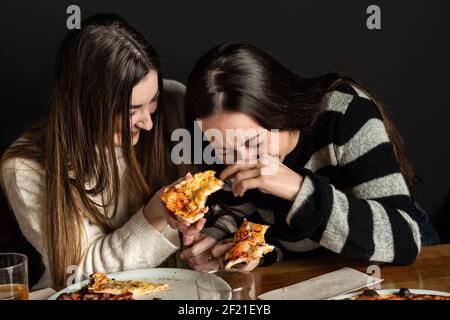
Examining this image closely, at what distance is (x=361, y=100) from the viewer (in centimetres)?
201

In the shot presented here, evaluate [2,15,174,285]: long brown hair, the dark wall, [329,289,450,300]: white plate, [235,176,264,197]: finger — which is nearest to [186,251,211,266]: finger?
[235,176,264,197]: finger

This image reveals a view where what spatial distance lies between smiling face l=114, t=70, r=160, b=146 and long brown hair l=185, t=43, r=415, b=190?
0.11m

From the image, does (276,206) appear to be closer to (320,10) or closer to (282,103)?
(282,103)

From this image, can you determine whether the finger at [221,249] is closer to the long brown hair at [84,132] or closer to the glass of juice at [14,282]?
the long brown hair at [84,132]

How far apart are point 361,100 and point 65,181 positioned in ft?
2.92

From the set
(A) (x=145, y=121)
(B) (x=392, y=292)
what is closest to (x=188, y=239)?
(A) (x=145, y=121)

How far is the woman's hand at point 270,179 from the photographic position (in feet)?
5.66

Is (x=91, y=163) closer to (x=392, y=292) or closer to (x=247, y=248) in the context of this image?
(x=247, y=248)

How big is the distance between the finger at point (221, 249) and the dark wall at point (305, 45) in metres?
0.90

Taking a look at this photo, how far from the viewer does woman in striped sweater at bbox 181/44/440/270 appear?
1747mm

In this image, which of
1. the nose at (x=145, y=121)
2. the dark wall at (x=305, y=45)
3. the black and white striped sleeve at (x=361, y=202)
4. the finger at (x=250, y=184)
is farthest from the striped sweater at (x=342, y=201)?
the dark wall at (x=305, y=45)

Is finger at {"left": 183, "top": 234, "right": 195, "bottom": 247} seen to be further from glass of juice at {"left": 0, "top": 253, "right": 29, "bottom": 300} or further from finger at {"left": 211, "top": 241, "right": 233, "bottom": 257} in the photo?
glass of juice at {"left": 0, "top": 253, "right": 29, "bottom": 300}

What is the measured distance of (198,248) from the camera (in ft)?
6.10
